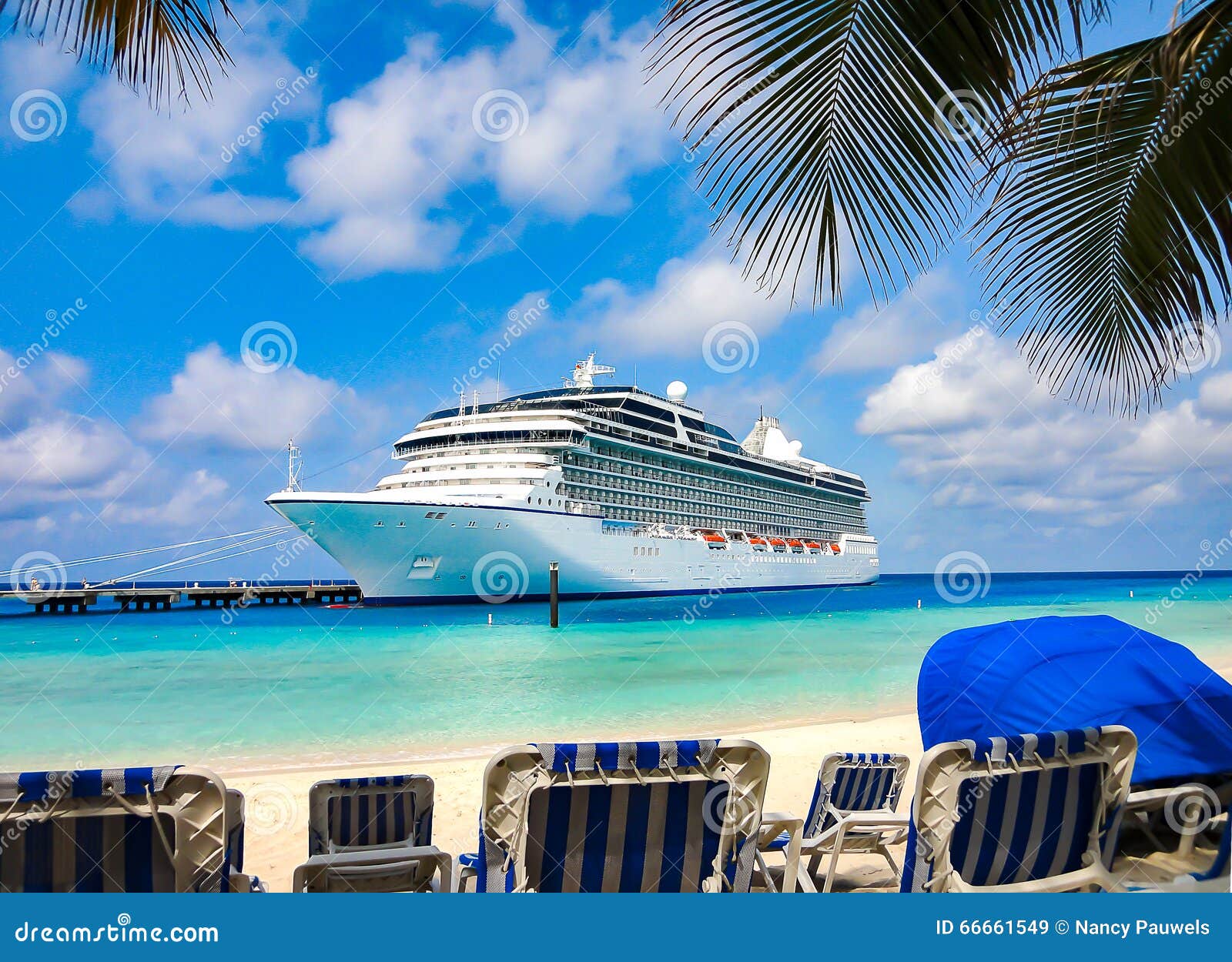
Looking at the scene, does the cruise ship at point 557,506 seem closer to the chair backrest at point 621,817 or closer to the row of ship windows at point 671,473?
the row of ship windows at point 671,473

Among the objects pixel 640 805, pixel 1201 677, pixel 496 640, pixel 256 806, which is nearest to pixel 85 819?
pixel 640 805

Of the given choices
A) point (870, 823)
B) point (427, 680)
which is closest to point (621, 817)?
point (870, 823)

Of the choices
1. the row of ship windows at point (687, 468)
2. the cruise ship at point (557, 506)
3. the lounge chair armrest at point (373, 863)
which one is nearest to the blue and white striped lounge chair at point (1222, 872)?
the lounge chair armrest at point (373, 863)

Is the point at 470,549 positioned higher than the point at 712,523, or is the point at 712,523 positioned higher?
the point at 712,523

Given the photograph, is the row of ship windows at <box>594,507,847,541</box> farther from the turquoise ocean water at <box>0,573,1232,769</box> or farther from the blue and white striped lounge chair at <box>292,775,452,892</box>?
the blue and white striped lounge chair at <box>292,775,452,892</box>

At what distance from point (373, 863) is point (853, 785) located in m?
2.05

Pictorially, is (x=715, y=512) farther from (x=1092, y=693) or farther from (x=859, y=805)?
(x=1092, y=693)

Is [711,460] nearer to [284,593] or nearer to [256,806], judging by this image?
[284,593]

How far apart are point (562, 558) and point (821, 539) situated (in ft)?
76.6

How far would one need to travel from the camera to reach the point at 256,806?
575cm

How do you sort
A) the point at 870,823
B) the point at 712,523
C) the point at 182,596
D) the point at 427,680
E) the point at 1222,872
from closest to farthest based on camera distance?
the point at 1222,872 < the point at 870,823 < the point at 427,680 < the point at 712,523 < the point at 182,596

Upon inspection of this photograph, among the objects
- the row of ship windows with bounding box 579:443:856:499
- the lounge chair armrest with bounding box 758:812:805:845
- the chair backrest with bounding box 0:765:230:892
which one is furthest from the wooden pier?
the chair backrest with bounding box 0:765:230:892

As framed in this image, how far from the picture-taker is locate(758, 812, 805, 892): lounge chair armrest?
2449mm

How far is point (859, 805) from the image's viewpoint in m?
3.47
